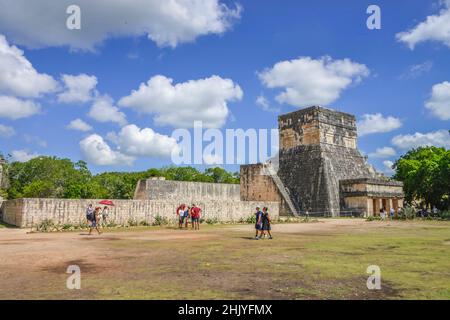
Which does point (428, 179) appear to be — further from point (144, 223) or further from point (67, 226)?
point (67, 226)

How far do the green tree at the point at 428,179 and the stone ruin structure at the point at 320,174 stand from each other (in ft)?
7.56

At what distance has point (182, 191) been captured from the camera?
4131 cm

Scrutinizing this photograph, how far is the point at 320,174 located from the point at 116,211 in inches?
834

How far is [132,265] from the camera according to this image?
27.0ft

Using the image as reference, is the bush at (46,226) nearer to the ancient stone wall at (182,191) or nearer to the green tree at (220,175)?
the ancient stone wall at (182,191)

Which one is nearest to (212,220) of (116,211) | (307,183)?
(116,211)

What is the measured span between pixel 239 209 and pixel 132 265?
20288 mm

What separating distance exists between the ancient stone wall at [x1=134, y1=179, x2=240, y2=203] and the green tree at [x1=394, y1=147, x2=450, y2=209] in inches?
740

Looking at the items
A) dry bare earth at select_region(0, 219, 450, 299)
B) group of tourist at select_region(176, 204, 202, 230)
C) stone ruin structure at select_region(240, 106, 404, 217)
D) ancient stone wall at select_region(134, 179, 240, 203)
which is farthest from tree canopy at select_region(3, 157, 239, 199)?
dry bare earth at select_region(0, 219, 450, 299)

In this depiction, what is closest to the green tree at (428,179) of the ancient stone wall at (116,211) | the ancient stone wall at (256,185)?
the ancient stone wall at (256,185)

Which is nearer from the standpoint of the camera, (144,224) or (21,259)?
(21,259)
